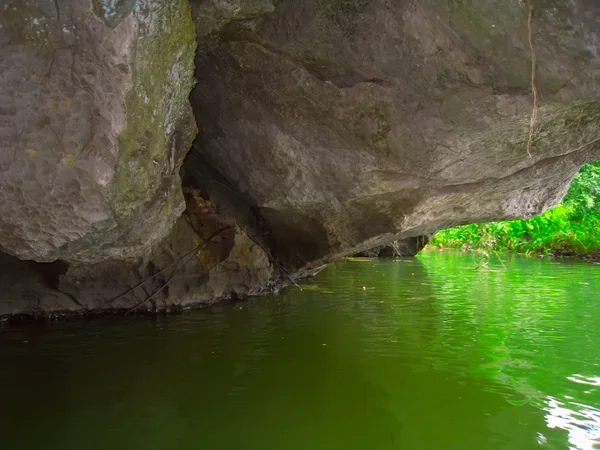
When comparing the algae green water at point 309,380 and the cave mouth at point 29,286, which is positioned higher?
the cave mouth at point 29,286

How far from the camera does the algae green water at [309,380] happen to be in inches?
92.2

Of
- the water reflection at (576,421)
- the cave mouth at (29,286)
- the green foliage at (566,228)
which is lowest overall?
the water reflection at (576,421)

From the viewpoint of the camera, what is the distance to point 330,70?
12.3 feet

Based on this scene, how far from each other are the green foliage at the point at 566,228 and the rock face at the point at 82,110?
32.5 feet

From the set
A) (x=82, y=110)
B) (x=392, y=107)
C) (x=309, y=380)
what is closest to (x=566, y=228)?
(x=392, y=107)

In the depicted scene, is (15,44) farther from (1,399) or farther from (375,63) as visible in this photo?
(375,63)

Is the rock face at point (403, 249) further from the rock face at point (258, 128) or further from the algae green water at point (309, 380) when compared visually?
the algae green water at point (309, 380)

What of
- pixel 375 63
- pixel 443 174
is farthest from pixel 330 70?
pixel 443 174

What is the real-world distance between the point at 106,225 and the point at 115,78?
3.35ft

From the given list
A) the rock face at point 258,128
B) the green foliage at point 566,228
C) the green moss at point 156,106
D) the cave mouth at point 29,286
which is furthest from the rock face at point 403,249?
the green moss at point 156,106

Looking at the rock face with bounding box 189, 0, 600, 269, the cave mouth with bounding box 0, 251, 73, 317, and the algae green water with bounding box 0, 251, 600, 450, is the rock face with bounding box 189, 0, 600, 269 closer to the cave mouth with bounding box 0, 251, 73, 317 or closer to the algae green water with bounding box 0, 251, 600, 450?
the algae green water with bounding box 0, 251, 600, 450

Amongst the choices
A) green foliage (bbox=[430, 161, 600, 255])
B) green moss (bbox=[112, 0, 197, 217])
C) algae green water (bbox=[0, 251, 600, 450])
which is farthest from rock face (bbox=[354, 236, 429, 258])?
green moss (bbox=[112, 0, 197, 217])

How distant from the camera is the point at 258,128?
4375 millimetres

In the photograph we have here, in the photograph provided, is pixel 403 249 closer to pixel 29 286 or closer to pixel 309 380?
pixel 29 286
